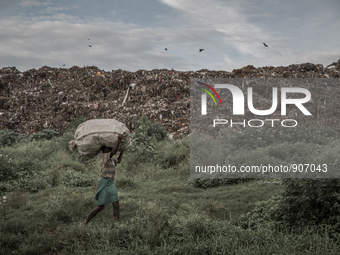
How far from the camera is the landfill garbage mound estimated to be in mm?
13594

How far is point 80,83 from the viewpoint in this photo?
730 inches

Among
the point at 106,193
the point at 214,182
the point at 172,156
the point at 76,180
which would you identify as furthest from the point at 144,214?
the point at 172,156

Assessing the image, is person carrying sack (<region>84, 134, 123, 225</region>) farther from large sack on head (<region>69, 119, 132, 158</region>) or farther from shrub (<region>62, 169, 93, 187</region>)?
shrub (<region>62, 169, 93, 187</region>)

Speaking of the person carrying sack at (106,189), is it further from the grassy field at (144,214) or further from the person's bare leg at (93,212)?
the grassy field at (144,214)

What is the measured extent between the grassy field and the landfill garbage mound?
513cm

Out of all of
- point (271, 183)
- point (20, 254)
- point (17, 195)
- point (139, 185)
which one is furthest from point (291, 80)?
point (20, 254)

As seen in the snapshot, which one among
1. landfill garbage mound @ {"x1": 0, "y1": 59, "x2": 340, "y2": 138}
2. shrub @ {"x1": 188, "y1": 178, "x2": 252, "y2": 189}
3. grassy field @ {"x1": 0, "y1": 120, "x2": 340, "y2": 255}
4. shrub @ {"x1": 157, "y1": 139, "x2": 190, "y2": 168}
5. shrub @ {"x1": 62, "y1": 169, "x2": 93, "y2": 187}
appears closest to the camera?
grassy field @ {"x1": 0, "y1": 120, "x2": 340, "y2": 255}

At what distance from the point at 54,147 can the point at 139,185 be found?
199 inches

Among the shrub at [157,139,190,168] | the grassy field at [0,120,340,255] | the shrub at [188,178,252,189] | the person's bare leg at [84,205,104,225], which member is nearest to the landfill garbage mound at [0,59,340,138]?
the shrub at [157,139,190,168]

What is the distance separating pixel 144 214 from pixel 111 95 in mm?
13319

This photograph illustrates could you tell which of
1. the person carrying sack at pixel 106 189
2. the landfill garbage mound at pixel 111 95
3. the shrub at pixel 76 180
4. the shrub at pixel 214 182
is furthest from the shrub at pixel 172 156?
the person carrying sack at pixel 106 189

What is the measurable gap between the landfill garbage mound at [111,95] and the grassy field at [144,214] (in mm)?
5134

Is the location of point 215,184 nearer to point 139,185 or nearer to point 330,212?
point 139,185

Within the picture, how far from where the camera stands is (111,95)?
17125 mm
